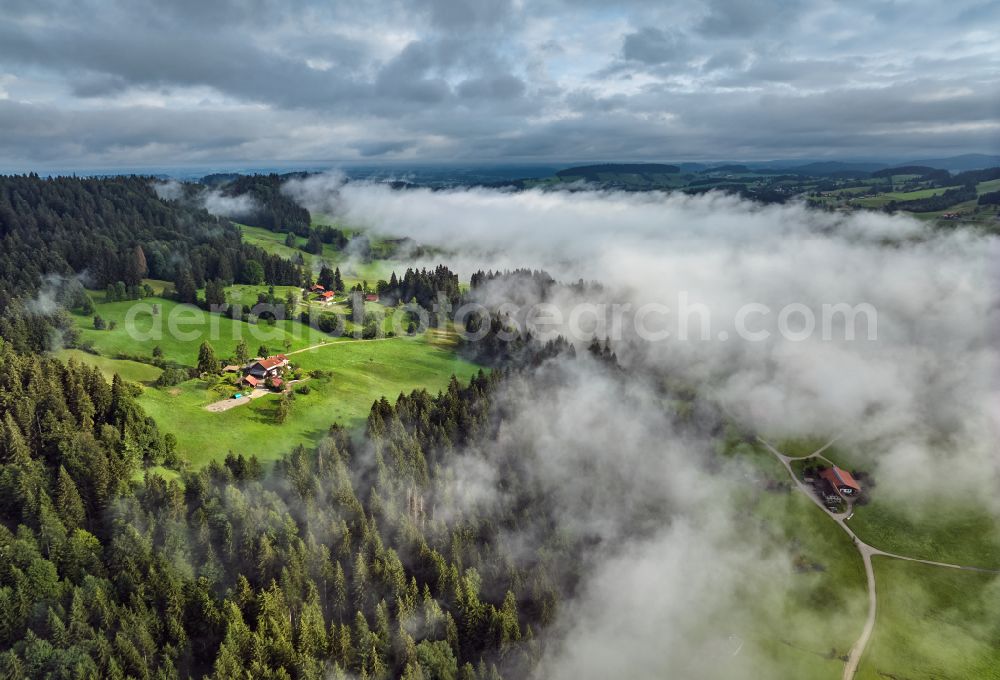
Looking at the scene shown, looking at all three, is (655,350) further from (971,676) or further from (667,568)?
(971,676)

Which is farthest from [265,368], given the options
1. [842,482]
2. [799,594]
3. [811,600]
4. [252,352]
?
[842,482]

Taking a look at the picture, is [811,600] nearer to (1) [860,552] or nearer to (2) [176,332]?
(1) [860,552]

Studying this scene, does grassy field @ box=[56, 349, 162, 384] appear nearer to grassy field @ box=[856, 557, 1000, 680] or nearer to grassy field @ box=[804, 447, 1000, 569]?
grassy field @ box=[856, 557, 1000, 680]

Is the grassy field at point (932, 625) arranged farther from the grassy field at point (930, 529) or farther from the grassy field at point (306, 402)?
Result: the grassy field at point (306, 402)

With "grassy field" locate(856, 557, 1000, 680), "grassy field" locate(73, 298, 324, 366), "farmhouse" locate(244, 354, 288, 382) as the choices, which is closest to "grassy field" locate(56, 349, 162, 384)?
"grassy field" locate(73, 298, 324, 366)

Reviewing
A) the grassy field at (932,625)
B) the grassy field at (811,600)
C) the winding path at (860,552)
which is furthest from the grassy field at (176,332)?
the grassy field at (932,625)

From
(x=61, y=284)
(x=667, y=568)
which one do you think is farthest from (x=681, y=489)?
(x=61, y=284)
